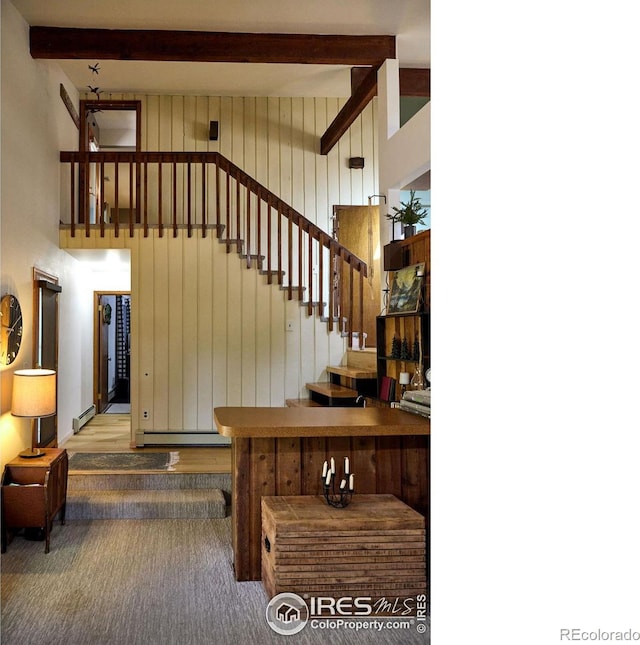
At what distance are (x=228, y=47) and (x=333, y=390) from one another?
11.9ft

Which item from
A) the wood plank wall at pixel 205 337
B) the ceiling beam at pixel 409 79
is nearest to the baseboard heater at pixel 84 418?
the wood plank wall at pixel 205 337

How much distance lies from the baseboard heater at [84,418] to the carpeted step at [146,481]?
2578 millimetres

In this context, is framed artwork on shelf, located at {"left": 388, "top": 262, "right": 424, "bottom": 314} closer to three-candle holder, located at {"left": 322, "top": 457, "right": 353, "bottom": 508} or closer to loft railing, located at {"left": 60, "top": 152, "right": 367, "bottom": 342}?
loft railing, located at {"left": 60, "top": 152, "right": 367, "bottom": 342}

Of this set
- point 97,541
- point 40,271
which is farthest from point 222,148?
point 97,541

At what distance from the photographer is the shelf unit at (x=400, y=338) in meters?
4.89

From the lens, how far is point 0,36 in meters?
4.93

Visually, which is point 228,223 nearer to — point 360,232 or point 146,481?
point 360,232

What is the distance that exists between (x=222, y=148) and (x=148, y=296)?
9.65ft

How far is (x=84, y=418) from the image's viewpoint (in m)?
8.63

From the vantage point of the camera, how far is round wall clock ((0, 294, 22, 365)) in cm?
466

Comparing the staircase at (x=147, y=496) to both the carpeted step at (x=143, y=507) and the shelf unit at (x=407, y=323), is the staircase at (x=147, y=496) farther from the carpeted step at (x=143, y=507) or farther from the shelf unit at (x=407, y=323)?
the shelf unit at (x=407, y=323)

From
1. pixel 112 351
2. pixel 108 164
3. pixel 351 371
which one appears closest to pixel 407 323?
pixel 351 371
